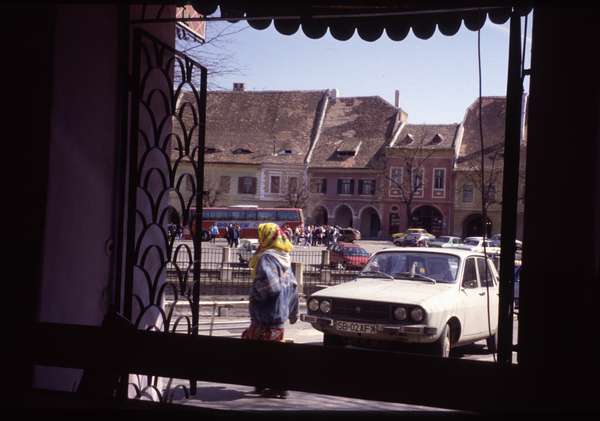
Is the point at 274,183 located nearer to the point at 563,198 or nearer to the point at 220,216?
the point at 220,216

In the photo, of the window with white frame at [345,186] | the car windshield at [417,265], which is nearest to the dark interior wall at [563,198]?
the car windshield at [417,265]

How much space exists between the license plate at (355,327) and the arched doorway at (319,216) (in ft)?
166

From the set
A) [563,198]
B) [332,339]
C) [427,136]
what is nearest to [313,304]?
[332,339]

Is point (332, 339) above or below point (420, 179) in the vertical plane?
below

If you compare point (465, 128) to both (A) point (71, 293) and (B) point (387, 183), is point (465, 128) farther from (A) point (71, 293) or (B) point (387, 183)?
(A) point (71, 293)

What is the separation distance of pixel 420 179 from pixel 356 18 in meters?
52.5

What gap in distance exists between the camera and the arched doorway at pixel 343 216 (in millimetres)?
58969

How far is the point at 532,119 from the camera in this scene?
3.39 m

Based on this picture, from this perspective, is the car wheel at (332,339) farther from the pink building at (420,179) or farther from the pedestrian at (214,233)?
the pink building at (420,179)

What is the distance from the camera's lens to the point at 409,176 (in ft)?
183

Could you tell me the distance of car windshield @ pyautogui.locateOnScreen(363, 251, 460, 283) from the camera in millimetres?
9695

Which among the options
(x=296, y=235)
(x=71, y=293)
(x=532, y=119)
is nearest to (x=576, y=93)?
(x=532, y=119)

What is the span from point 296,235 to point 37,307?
1769 inches

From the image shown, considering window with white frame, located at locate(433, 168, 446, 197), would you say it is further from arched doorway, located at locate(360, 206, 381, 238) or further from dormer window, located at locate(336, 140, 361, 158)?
dormer window, located at locate(336, 140, 361, 158)
